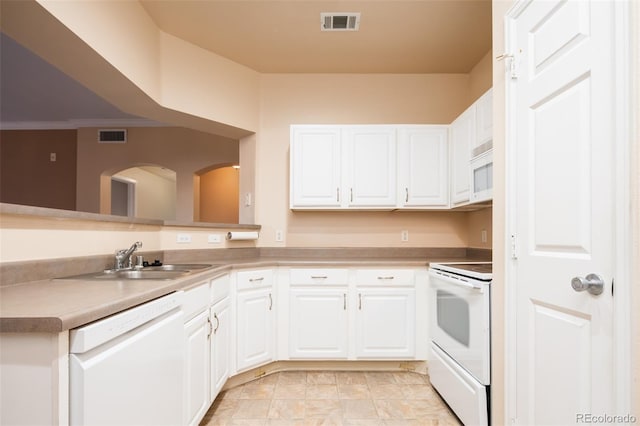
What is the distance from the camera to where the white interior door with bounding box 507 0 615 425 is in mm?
1076

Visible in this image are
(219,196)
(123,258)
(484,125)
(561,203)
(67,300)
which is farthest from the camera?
(219,196)

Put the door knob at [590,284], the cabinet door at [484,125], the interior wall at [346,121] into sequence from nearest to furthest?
1. the door knob at [590,284]
2. the cabinet door at [484,125]
3. the interior wall at [346,121]

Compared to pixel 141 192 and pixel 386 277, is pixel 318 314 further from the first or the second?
pixel 141 192

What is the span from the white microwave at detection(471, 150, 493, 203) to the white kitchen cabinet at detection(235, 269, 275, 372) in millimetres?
1641

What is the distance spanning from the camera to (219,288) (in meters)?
2.17

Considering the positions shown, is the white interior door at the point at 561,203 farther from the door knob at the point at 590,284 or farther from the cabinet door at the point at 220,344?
the cabinet door at the point at 220,344

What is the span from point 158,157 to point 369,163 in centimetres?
362

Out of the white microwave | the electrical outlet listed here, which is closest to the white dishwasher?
the electrical outlet

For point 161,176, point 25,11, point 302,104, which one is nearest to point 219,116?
point 302,104

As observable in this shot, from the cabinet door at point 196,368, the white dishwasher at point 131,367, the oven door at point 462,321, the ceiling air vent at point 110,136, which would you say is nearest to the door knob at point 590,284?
the oven door at point 462,321

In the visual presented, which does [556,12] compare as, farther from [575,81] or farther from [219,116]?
[219,116]

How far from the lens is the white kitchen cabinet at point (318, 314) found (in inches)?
106

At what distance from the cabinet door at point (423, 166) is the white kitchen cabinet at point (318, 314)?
92 cm

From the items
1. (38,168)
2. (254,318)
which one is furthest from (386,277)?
(38,168)
